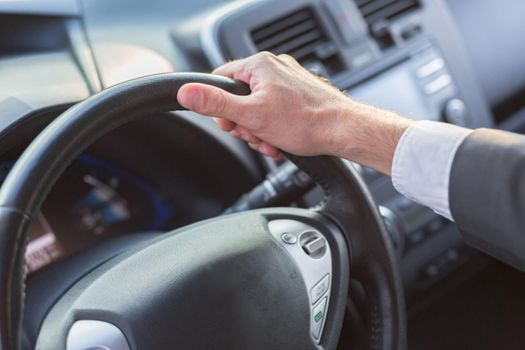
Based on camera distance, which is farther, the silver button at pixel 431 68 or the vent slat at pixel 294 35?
the silver button at pixel 431 68

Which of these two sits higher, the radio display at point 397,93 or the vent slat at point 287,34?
the vent slat at point 287,34

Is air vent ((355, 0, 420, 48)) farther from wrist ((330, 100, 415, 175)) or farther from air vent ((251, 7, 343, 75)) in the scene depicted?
wrist ((330, 100, 415, 175))

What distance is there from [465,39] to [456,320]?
0.57m

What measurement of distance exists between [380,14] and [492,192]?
0.72 metres

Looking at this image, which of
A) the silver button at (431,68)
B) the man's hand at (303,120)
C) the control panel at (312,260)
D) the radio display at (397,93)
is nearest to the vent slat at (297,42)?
the radio display at (397,93)

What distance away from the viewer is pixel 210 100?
65cm

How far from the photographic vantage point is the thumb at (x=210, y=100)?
63 cm

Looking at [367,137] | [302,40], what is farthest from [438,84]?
[367,137]

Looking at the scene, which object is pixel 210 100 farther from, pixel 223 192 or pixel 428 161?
pixel 223 192

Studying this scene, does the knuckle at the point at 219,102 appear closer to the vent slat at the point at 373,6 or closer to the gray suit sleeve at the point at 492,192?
the gray suit sleeve at the point at 492,192

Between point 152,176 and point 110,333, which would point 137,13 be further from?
point 110,333

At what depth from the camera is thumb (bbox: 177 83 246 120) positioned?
2.08ft

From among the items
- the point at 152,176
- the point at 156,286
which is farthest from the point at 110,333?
the point at 152,176

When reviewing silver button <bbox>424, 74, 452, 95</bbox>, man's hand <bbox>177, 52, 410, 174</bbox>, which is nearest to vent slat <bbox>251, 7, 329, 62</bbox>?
silver button <bbox>424, 74, 452, 95</bbox>
